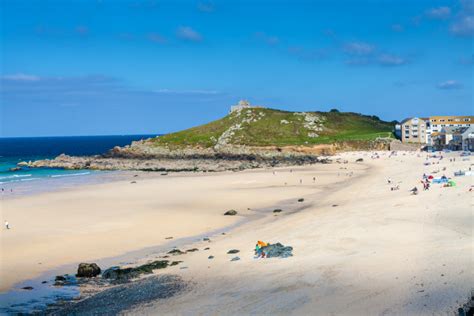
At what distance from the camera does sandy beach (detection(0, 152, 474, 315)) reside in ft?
50.1

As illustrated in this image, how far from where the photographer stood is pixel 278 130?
124 metres

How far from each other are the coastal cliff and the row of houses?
491cm

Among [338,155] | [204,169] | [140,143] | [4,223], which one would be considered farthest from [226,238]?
[140,143]

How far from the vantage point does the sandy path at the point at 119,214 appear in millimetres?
26766

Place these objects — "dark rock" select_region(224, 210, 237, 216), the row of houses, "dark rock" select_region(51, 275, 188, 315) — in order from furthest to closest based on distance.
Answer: the row of houses, "dark rock" select_region(224, 210, 237, 216), "dark rock" select_region(51, 275, 188, 315)

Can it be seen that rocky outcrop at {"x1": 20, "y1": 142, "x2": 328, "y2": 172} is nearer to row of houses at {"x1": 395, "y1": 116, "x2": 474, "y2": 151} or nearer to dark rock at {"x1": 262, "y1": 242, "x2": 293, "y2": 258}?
row of houses at {"x1": 395, "y1": 116, "x2": 474, "y2": 151}

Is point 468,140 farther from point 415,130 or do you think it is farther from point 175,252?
point 175,252

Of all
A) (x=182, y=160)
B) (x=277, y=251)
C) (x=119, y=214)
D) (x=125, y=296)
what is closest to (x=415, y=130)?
(x=182, y=160)

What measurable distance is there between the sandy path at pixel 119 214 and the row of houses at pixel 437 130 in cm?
3571

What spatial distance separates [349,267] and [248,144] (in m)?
91.9

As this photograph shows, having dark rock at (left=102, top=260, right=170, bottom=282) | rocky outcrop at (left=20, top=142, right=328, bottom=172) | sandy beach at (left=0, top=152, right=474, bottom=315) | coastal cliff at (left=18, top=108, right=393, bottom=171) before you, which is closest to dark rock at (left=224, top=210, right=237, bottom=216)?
sandy beach at (left=0, top=152, right=474, bottom=315)

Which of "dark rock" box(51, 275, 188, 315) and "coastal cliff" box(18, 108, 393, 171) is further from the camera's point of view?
"coastal cliff" box(18, 108, 393, 171)

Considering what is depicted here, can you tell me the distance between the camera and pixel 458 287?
47.6 ft

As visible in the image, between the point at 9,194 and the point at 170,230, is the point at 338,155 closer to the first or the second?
the point at 9,194
